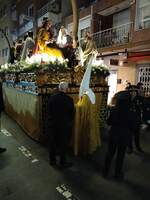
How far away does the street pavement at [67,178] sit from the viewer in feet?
12.3

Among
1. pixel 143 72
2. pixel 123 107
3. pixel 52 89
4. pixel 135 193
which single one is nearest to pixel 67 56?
pixel 52 89

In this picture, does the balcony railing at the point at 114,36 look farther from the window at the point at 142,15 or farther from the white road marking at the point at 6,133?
the white road marking at the point at 6,133

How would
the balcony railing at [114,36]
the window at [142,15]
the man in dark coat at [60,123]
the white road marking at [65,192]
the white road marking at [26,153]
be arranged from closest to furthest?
the white road marking at [65,192], the man in dark coat at [60,123], the white road marking at [26,153], the window at [142,15], the balcony railing at [114,36]

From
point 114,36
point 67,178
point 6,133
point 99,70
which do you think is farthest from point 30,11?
point 67,178

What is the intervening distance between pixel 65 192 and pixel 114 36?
46.5 ft

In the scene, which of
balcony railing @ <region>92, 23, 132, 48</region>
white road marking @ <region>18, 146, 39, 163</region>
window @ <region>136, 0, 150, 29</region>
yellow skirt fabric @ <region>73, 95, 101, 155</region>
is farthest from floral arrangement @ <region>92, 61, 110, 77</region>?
window @ <region>136, 0, 150, 29</region>

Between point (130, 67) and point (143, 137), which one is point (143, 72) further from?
point (143, 137)

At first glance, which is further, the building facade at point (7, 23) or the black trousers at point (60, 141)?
the building facade at point (7, 23)

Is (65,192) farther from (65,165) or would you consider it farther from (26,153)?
(26,153)

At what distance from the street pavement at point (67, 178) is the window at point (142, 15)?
10.0m

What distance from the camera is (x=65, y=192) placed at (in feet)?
12.5

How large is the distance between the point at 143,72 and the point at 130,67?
1015mm

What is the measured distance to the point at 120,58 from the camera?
14.2 m

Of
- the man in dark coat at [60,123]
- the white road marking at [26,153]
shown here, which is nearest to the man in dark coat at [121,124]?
the man in dark coat at [60,123]
